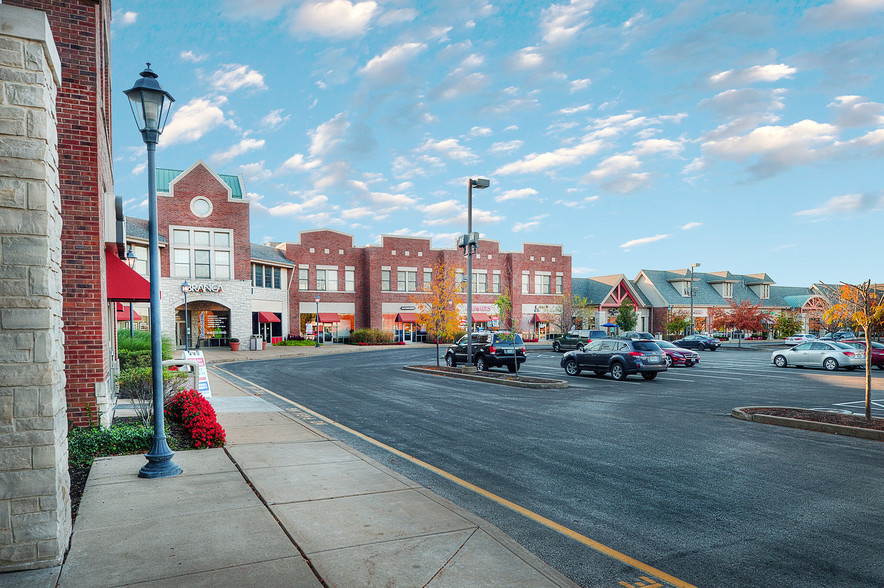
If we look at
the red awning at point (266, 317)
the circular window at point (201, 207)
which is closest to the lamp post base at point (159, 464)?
the circular window at point (201, 207)

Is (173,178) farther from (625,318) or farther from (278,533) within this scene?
(625,318)

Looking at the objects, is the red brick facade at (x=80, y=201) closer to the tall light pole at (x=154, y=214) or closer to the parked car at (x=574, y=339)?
the tall light pole at (x=154, y=214)

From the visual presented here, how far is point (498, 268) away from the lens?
60.2 metres

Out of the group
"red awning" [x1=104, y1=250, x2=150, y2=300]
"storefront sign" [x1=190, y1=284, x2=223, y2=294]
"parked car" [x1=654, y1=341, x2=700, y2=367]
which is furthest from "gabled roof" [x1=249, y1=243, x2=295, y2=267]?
"red awning" [x1=104, y1=250, x2=150, y2=300]

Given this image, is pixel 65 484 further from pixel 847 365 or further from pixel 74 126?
pixel 847 365

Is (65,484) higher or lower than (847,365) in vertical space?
higher

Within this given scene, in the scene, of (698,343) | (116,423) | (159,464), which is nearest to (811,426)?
(159,464)

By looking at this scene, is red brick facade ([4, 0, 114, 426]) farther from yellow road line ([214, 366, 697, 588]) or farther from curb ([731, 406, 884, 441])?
curb ([731, 406, 884, 441])

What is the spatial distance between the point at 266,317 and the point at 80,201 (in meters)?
36.5

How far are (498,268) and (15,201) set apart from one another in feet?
185

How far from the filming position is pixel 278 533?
531 centimetres

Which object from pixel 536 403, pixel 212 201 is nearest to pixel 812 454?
pixel 536 403

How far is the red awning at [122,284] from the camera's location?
11453mm

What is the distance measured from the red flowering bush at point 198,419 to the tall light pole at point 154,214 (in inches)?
52.9
